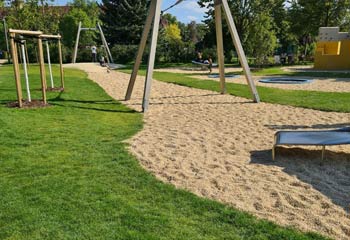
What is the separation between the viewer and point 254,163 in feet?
17.8

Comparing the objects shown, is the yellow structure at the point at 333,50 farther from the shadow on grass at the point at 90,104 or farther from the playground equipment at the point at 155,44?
the shadow on grass at the point at 90,104

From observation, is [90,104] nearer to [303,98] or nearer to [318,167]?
[303,98]

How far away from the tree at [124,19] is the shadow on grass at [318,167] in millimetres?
37970

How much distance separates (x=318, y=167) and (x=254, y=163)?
896 mm

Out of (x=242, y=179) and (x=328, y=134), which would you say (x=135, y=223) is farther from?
(x=328, y=134)

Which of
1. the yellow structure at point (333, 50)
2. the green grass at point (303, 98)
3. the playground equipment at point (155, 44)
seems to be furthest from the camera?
the yellow structure at point (333, 50)

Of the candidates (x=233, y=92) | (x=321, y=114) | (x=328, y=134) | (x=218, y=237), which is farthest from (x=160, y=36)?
(x=218, y=237)

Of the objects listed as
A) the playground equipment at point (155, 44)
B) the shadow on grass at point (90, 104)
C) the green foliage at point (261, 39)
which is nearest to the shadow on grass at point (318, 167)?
the playground equipment at point (155, 44)

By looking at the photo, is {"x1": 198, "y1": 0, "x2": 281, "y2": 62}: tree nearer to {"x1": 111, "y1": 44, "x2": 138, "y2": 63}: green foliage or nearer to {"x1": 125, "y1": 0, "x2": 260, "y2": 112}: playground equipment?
{"x1": 111, "y1": 44, "x2": 138, "y2": 63}: green foliage

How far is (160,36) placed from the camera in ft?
136

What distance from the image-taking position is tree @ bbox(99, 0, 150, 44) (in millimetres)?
41500

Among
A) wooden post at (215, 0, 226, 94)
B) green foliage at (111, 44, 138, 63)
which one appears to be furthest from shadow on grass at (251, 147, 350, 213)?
green foliage at (111, 44, 138, 63)

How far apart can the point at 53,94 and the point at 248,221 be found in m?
9.89

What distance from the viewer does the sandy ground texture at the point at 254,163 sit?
3.88m
